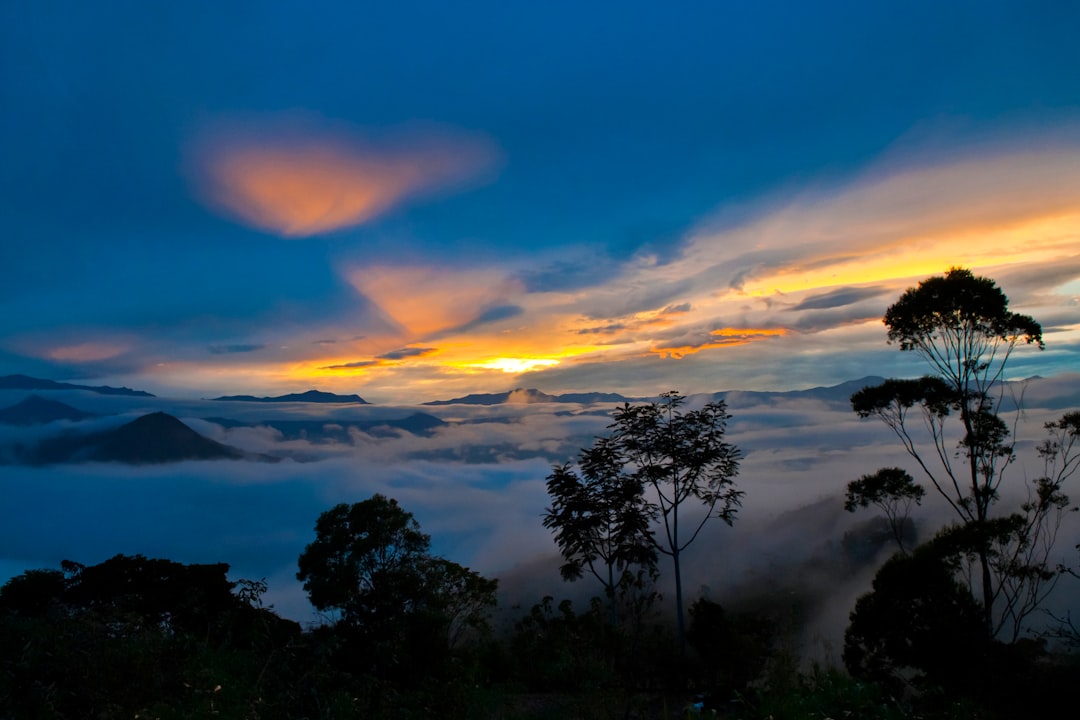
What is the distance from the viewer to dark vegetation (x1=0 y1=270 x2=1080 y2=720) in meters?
6.09

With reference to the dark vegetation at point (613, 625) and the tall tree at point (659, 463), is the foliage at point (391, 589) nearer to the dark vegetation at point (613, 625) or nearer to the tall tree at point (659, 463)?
the dark vegetation at point (613, 625)

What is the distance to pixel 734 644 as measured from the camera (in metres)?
21.3

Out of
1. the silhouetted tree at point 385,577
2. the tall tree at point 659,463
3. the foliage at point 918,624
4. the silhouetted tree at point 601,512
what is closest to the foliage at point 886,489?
the foliage at point 918,624

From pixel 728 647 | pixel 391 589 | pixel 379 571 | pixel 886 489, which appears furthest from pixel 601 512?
pixel 886 489

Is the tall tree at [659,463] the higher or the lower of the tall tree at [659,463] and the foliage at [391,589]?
the higher

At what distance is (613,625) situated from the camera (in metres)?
19.4

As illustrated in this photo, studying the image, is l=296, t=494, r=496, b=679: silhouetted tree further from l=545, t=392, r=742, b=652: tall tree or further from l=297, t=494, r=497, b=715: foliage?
l=545, t=392, r=742, b=652: tall tree

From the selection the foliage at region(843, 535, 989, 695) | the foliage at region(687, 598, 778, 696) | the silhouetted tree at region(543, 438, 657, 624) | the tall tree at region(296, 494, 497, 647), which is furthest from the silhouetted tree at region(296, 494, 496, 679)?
the foliage at region(843, 535, 989, 695)

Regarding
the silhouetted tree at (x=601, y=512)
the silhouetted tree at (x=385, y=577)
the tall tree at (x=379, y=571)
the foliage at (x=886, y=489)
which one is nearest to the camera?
the silhouetted tree at (x=385, y=577)

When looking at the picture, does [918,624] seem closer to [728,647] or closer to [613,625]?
[728,647]

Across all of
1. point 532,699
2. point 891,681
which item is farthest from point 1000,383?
point 532,699

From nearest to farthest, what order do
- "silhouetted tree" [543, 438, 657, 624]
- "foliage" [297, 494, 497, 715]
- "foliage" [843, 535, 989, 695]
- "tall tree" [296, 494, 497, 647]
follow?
1. "foliage" [297, 494, 497, 715]
2. "foliage" [843, 535, 989, 695]
3. "tall tree" [296, 494, 497, 647]
4. "silhouetted tree" [543, 438, 657, 624]

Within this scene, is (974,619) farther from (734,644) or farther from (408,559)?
(408,559)

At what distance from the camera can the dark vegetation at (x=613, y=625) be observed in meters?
6.09
